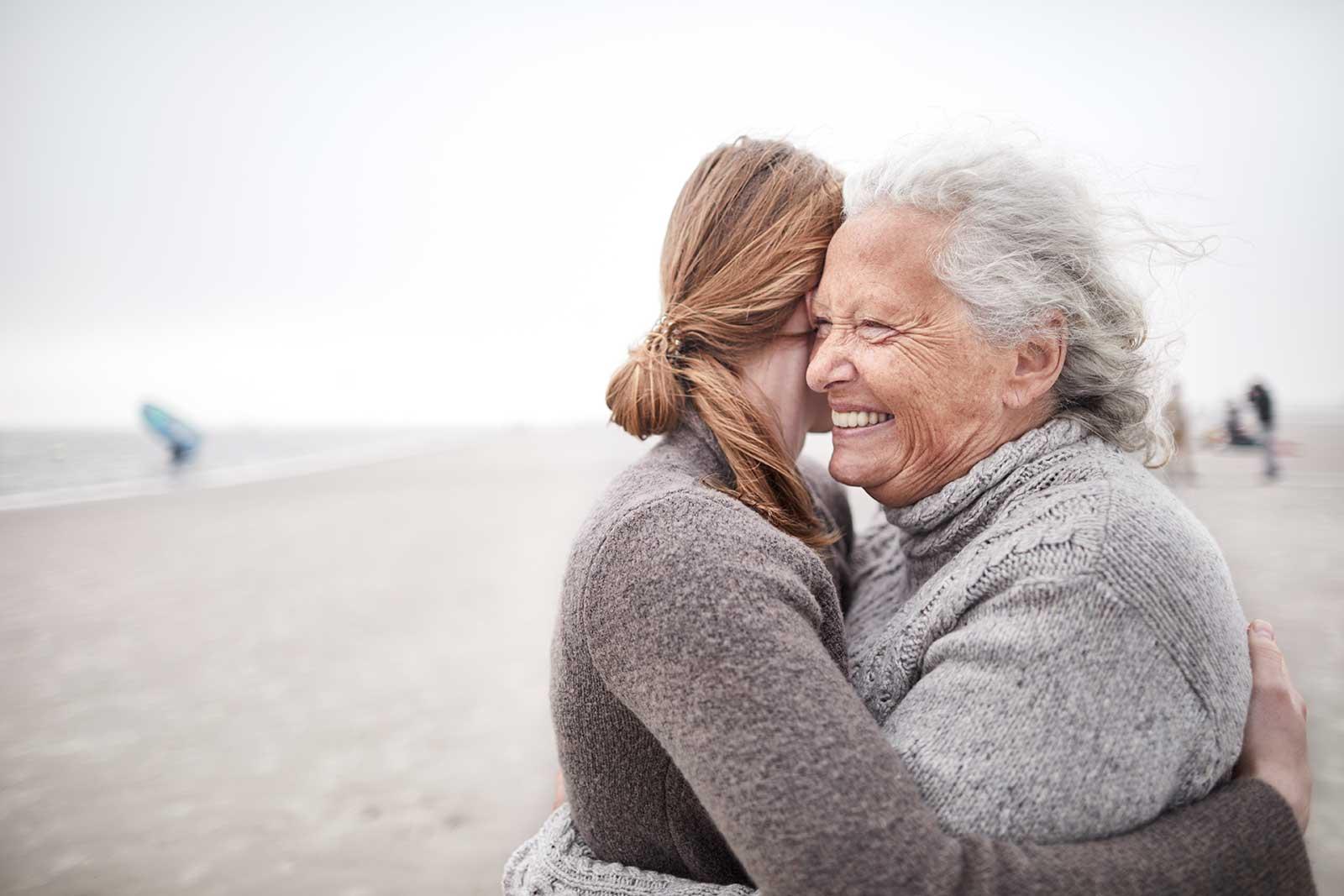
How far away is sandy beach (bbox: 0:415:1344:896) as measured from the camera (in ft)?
13.6

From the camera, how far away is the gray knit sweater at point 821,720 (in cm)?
121

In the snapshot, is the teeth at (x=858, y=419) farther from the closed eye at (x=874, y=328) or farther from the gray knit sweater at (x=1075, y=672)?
the gray knit sweater at (x=1075, y=672)

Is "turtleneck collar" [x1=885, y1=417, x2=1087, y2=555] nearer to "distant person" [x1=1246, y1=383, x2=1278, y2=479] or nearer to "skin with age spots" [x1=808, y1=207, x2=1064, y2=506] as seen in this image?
"skin with age spots" [x1=808, y1=207, x2=1064, y2=506]

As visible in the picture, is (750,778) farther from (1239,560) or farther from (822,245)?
(1239,560)

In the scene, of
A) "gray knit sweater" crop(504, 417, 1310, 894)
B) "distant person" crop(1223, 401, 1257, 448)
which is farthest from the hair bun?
"distant person" crop(1223, 401, 1257, 448)

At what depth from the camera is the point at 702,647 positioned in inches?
51.6

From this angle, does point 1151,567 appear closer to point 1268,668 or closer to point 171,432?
point 1268,668

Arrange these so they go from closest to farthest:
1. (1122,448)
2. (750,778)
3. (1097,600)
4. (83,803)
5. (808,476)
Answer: (750,778) → (1097,600) → (1122,448) → (808,476) → (83,803)

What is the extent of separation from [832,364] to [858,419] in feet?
0.54

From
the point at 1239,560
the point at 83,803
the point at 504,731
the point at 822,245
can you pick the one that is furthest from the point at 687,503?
the point at 1239,560

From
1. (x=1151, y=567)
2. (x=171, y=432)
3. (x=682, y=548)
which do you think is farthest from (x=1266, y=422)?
(x=171, y=432)

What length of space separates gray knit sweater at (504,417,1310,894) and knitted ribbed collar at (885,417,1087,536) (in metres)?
0.10

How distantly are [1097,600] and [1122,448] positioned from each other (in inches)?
28.5

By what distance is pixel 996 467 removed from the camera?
1.82 metres
